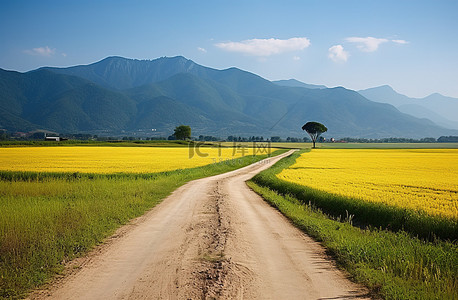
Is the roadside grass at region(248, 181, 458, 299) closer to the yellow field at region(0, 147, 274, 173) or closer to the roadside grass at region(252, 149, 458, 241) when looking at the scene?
the roadside grass at region(252, 149, 458, 241)

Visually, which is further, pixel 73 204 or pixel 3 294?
pixel 73 204

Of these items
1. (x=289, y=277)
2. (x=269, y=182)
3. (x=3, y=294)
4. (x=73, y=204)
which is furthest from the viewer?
(x=269, y=182)

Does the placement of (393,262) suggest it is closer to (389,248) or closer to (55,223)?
(389,248)

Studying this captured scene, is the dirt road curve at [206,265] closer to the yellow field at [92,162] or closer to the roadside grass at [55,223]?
the roadside grass at [55,223]

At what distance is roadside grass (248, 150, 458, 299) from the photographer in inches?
279

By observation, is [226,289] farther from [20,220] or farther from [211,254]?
[20,220]

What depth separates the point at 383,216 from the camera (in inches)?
548

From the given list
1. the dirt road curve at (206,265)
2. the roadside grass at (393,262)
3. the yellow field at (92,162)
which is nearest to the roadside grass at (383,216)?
the roadside grass at (393,262)

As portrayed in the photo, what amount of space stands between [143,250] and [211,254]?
1907 millimetres

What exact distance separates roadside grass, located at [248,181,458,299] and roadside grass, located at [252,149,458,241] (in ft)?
3.02

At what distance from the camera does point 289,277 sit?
761 cm

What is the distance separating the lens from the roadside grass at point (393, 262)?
6895mm

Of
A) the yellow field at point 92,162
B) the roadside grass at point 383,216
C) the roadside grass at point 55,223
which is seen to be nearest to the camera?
the roadside grass at point 55,223

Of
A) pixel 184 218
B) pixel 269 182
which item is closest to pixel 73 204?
pixel 184 218
